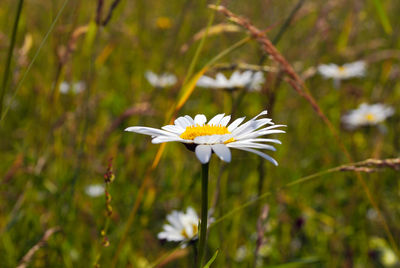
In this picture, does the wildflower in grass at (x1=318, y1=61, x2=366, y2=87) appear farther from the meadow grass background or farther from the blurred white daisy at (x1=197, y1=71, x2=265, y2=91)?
the blurred white daisy at (x1=197, y1=71, x2=265, y2=91)

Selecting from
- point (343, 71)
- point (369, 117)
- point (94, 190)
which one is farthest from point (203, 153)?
point (343, 71)

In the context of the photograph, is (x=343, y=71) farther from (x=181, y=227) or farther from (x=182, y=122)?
(x=182, y=122)

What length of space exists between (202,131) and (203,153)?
19cm

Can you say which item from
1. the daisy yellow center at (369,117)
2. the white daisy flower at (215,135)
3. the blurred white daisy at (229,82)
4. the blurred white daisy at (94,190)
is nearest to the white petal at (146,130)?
the white daisy flower at (215,135)

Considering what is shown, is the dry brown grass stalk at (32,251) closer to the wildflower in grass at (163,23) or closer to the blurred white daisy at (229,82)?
the blurred white daisy at (229,82)

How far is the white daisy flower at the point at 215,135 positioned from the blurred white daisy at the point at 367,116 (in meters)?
1.50

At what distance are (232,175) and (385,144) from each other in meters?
1.08

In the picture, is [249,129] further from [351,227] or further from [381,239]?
[381,239]

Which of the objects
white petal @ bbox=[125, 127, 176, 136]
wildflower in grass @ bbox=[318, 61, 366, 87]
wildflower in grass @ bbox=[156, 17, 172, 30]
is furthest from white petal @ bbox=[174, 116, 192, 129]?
wildflower in grass @ bbox=[156, 17, 172, 30]

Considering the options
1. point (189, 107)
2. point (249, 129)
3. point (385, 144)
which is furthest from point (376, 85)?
point (249, 129)

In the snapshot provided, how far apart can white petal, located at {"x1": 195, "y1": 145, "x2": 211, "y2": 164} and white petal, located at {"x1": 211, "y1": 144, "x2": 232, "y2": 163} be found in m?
0.01

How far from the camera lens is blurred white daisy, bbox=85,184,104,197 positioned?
2106 millimetres

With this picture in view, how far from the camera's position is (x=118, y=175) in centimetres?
202

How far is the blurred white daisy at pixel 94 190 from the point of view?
211 centimetres
